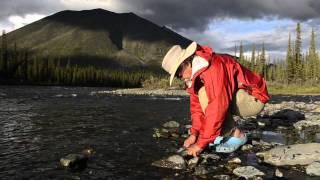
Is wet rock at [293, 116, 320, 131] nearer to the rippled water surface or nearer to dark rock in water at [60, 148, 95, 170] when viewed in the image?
the rippled water surface

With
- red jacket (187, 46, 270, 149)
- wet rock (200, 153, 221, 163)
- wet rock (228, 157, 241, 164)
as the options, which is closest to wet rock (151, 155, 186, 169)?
wet rock (200, 153, 221, 163)

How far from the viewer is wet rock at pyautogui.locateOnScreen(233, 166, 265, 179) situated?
32.2 feet

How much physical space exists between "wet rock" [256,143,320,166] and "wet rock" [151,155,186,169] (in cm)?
253

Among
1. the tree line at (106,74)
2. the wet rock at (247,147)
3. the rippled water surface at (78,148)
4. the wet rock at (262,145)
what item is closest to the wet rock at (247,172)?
the rippled water surface at (78,148)

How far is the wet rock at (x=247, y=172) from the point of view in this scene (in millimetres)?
9805

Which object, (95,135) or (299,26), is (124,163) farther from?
(299,26)

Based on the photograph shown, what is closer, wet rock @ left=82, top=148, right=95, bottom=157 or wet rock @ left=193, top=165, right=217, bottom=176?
wet rock @ left=193, top=165, right=217, bottom=176

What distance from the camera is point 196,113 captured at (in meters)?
10.9

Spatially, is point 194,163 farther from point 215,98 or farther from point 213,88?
point 213,88

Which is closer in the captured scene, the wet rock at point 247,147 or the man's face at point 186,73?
the man's face at point 186,73

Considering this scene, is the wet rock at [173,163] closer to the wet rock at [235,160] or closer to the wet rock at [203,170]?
the wet rock at [203,170]

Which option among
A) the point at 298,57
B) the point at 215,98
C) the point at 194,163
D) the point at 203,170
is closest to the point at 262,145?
the point at 194,163

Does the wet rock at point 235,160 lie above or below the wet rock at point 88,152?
above

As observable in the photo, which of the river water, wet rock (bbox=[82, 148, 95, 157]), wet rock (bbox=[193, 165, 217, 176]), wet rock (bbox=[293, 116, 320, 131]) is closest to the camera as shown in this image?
wet rock (bbox=[193, 165, 217, 176])
